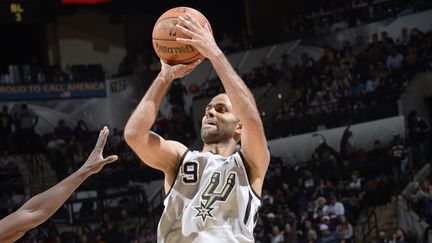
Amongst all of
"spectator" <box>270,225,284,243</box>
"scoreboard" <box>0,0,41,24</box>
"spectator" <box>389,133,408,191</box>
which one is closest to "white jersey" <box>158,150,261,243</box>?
"spectator" <box>270,225,284,243</box>

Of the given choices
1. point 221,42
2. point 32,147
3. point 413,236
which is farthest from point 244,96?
point 221,42

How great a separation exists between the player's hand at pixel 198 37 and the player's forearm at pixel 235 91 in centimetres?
5

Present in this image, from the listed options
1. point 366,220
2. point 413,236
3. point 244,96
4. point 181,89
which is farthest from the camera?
point 181,89

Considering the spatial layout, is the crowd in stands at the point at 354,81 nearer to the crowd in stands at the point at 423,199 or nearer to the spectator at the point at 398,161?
the spectator at the point at 398,161

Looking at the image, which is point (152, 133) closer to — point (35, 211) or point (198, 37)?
point (198, 37)

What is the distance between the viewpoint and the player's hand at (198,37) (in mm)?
4836

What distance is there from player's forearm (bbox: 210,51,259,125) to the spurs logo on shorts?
1.20ft

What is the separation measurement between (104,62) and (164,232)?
1965 cm

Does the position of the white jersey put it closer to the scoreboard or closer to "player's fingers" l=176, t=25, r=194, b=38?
"player's fingers" l=176, t=25, r=194, b=38

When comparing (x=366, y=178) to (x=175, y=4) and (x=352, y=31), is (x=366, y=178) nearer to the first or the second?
(x=352, y=31)

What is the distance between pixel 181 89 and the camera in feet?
72.7

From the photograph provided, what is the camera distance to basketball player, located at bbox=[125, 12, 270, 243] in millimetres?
4816

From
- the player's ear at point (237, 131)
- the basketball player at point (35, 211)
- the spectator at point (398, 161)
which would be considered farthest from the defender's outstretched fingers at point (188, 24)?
the spectator at point (398, 161)

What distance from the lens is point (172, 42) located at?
16.5ft
